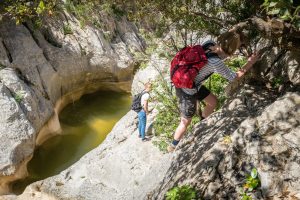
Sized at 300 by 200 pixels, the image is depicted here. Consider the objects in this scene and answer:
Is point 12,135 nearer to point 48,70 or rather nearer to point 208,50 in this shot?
point 48,70

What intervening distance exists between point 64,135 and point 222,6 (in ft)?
29.3

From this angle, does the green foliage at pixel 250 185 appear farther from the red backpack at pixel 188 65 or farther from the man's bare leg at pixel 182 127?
the man's bare leg at pixel 182 127

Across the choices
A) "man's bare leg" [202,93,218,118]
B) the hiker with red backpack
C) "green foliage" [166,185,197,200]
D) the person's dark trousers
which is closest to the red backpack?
the hiker with red backpack

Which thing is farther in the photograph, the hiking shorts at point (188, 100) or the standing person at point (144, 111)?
the standing person at point (144, 111)

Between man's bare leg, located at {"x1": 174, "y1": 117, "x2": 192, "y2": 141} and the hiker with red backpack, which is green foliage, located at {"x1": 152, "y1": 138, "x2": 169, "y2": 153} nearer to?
man's bare leg, located at {"x1": 174, "y1": 117, "x2": 192, "y2": 141}

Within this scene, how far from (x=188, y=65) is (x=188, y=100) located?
2.61 feet

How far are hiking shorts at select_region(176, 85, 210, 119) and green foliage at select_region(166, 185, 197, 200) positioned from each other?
164cm

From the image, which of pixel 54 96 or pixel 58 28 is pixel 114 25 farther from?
pixel 54 96

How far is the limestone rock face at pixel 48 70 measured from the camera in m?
11.4

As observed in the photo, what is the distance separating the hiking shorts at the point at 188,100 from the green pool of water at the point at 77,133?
7.07 meters

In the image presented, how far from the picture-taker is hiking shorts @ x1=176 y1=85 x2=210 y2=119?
6594 millimetres

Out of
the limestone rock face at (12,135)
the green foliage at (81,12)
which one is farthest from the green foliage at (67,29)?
the limestone rock face at (12,135)

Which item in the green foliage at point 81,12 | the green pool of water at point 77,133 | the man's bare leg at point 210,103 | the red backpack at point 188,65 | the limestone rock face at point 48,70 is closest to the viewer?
the red backpack at point 188,65

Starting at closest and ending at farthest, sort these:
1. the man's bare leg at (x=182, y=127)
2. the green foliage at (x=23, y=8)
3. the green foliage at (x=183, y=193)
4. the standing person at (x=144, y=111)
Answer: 1. the green foliage at (x=183, y=193)
2. the man's bare leg at (x=182, y=127)
3. the green foliage at (x=23, y=8)
4. the standing person at (x=144, y=111)
